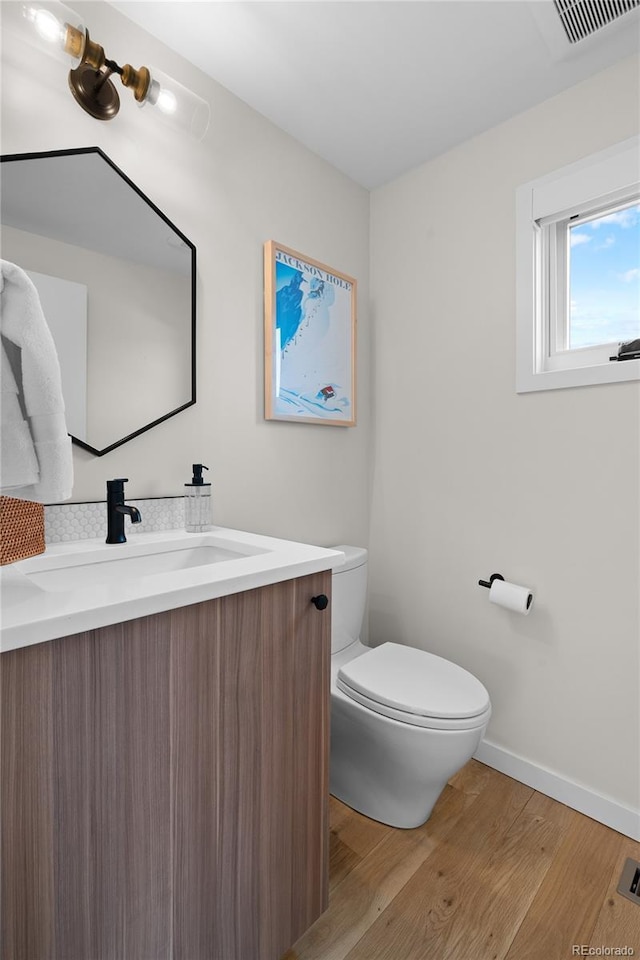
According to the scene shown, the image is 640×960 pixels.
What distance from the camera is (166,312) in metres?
1.39

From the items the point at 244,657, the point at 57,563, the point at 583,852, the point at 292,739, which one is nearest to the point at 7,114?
the point at 57,563

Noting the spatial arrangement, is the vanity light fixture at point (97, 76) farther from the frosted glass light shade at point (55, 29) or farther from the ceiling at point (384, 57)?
the ceiling at point (384, 57)

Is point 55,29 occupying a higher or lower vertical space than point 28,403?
higher

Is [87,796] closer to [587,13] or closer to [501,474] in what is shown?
[501,474]

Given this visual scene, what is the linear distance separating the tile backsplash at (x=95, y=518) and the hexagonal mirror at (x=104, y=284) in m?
0.16

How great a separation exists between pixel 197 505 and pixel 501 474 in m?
1.09

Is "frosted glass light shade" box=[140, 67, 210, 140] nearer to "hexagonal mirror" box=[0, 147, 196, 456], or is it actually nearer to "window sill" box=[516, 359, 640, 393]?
"hexagonal mirror" box=[0, 147, 196, 456]

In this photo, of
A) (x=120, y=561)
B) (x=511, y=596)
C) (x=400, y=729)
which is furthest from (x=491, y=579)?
(x=120, y=561)

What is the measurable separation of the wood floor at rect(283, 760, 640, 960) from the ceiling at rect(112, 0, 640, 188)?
2.32 metres

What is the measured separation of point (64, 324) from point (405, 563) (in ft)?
4.95

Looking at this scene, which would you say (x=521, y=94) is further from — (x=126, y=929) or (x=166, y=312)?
(x=126, y=929)

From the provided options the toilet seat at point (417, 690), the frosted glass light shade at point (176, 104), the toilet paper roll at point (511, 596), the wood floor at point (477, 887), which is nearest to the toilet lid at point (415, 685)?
the toilet seat at point (417, 690)

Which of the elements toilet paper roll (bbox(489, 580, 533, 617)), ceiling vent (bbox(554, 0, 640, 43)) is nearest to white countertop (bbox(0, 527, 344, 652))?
toilet paper roll (bbox(489, 580, 533, 617))

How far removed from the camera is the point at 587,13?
1261 mm
